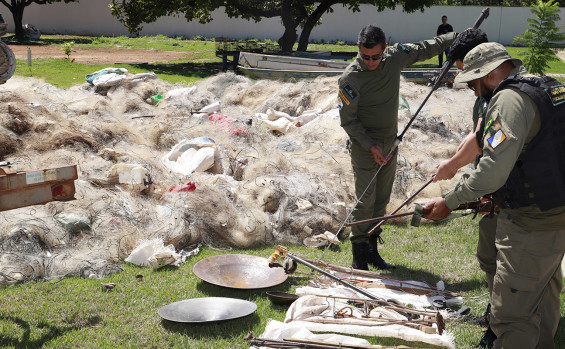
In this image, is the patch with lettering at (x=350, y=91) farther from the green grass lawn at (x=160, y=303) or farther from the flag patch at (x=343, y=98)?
the green grass lawn at (x=160, y=303)

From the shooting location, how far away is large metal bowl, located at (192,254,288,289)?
4.75 metres

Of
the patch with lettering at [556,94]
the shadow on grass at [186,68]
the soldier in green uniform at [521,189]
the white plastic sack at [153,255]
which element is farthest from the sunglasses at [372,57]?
the shadow on grass at [186,68]

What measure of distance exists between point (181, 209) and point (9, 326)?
2183 millimetres

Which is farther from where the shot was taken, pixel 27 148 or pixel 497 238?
pixel 27 148

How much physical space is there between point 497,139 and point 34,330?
3318mm

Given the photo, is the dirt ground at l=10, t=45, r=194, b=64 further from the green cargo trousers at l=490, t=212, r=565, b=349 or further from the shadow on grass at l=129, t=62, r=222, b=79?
the green cargo trousers at l=490, t=212, r=565, b=349

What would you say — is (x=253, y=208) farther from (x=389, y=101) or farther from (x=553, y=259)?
(x=553, y=259)

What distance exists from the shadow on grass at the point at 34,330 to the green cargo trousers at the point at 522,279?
9.22 ft

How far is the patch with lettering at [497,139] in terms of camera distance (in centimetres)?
297

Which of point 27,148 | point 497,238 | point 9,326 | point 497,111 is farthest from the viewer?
point 27,148

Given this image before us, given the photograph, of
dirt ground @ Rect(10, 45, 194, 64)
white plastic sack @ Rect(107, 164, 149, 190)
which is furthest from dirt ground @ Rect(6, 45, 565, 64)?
white plastic sack @ Rect(107, 164, 149, 190)

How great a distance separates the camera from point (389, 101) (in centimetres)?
520

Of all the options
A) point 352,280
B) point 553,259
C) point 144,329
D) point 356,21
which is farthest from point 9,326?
point 356,21

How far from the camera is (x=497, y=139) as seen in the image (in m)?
2.99
